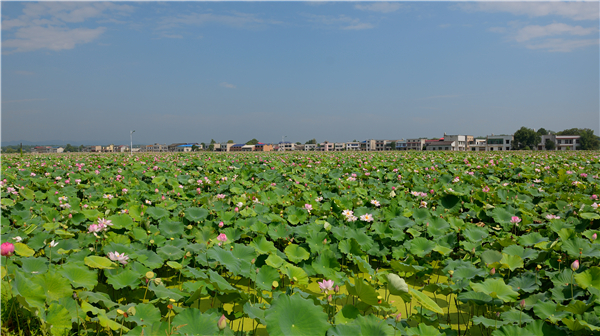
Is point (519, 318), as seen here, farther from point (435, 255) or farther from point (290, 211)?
point (290, 211)

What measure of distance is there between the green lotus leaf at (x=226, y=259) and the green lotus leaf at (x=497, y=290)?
143 centimetres

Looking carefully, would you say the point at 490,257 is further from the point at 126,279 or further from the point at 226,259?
the point at 126,279

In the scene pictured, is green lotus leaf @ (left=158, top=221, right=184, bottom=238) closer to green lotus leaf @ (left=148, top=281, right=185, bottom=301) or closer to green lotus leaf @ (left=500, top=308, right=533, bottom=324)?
green lotus leaf @ (left=148, top=281, right=185, bottom=301)

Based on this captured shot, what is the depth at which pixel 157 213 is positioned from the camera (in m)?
3.64

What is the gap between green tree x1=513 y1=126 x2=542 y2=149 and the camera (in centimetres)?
6719

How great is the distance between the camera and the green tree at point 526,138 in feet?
220

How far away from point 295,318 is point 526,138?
8102 cm

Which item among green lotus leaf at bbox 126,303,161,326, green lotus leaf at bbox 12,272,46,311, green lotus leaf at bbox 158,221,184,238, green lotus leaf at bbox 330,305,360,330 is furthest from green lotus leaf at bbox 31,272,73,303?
green lotus leaf at bbox 330,305,360,330

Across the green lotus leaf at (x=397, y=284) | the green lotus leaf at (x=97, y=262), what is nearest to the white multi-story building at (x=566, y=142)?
the green lotus leaf at (x=397, y=284)

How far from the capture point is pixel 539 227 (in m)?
3.77

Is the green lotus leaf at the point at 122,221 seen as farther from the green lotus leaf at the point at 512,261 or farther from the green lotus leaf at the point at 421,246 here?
the green lotus leaf at the point at 512,261

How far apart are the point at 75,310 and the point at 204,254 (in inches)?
36.2

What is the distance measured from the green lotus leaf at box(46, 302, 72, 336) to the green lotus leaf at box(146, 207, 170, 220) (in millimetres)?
2065

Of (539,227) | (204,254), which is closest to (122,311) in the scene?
(204,254)
